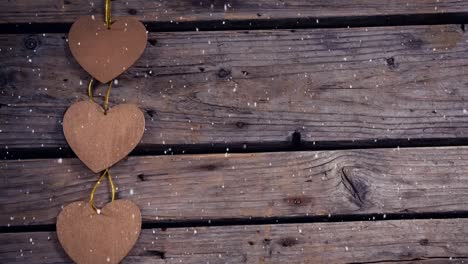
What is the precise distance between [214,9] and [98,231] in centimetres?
43

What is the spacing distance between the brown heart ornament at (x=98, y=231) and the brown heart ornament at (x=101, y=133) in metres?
0.07

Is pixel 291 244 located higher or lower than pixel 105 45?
lower

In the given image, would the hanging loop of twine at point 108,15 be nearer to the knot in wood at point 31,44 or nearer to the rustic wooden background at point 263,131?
the rustic wooden background at point 263,131

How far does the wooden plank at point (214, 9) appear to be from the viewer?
122 cm

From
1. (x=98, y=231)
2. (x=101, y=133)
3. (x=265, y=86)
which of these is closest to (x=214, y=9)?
(x=265, y=86)

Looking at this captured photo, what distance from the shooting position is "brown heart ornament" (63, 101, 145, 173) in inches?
46.6

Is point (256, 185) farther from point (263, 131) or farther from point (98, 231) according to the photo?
point (98, 231)

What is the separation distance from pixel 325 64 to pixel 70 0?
46 cm

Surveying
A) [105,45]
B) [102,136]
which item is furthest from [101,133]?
[105,45]

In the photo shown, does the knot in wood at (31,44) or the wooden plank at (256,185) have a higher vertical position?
Result: the knot in wood at (31,44)

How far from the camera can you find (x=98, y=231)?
118cm

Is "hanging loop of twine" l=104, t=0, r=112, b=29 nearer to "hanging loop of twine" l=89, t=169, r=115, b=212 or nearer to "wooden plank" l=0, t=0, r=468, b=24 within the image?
"wooden plank" l=0, t=0, r=468, b=24

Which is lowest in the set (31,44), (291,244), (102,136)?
(291,244)

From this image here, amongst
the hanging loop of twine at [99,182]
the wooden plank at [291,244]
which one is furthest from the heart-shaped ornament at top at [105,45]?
the wooden plank at [291,244]
